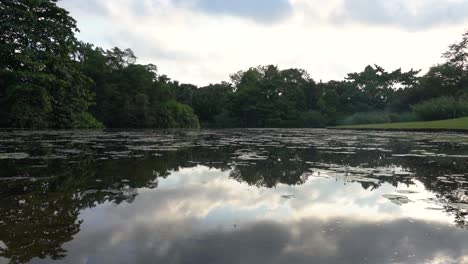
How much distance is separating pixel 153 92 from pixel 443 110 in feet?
99.4

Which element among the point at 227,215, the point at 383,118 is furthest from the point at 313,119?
the point at 227,215

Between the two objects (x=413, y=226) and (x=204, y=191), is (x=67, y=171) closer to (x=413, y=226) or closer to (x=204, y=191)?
(x=204, y=191)

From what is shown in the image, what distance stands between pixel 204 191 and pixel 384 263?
8.25 feet

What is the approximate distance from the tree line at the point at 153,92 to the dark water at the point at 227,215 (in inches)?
645

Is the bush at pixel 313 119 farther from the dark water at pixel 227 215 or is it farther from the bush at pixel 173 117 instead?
the dark water at pixel 227 215

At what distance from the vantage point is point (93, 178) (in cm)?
475

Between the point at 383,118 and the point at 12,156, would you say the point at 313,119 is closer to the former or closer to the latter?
the point at 383,118

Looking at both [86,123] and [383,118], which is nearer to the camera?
[86,123]

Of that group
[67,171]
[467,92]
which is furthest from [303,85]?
[67,171]

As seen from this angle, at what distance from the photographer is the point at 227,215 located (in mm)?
3234

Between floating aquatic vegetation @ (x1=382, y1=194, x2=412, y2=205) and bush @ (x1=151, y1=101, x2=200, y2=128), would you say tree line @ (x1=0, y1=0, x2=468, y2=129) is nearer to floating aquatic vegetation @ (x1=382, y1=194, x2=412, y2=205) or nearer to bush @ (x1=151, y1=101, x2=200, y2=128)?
bush @ (x1=151, y1=101, x2=200, y2=128)

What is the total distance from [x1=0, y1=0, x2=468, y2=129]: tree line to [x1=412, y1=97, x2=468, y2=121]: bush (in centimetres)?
9

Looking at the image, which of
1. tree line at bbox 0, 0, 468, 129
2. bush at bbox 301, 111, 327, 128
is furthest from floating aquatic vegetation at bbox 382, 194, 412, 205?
bush at bbox 301, 111, 327, 128

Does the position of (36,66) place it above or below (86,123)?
above
